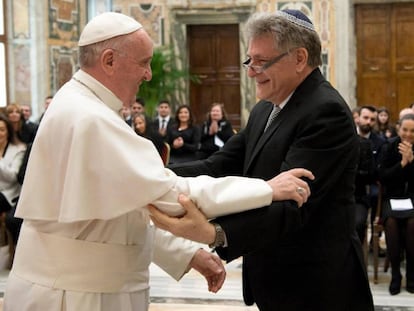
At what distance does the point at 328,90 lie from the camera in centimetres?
271

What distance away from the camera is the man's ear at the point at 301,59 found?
2.67 metres

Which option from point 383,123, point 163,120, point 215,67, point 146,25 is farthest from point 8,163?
point 215,67

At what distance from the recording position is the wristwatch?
2428 mm

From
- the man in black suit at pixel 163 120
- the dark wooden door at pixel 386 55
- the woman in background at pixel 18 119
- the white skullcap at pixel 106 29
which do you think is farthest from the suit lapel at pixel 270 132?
the dark wooden door at pixel 386 55

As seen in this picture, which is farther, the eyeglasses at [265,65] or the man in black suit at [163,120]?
the man in black suit at [163,120]

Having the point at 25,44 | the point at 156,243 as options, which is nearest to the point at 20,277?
the point at 156,243

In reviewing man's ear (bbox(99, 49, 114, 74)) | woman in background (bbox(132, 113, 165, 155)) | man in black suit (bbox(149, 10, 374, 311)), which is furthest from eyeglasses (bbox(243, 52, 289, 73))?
woman in background (bbox(132, 113, 165, 155))

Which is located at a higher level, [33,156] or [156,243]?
[33,156]

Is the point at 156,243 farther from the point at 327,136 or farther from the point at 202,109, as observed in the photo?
the point at 202,109

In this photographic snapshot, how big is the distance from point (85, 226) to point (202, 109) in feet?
43.6

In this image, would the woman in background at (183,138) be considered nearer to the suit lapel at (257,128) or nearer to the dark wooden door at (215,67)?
the dark wooden door at (215,67)

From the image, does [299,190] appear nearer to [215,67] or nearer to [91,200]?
[91,200]

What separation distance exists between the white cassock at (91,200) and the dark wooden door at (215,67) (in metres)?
12.8

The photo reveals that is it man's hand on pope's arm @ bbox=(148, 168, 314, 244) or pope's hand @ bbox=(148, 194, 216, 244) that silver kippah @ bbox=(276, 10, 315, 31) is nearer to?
man's hand on pope's arm @ bbox=(148, 168, 314, 244)
